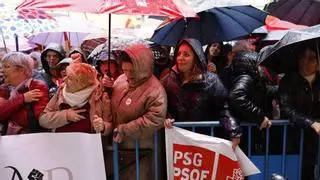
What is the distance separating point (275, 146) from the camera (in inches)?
177

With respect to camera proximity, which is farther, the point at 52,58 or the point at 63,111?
the point at 52,58

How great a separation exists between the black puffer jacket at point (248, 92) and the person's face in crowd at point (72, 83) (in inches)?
55.1

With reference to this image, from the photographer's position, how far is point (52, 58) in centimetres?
611

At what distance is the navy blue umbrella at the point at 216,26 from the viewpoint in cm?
541

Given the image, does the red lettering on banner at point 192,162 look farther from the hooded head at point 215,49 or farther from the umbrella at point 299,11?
the umbrella at point 299,11

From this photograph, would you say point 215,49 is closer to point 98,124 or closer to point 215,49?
point 215,49

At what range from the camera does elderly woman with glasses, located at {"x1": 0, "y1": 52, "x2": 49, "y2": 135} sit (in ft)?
13.4

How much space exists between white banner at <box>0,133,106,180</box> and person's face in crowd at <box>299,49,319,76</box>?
2.09m

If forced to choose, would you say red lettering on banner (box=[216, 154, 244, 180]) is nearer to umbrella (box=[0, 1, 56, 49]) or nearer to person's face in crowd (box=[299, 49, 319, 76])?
person's face in crowd (box=[299, 49, 319, 76])

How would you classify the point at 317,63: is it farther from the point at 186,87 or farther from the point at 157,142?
the point at 157,142

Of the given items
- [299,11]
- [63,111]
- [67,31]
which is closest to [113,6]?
[63,111]

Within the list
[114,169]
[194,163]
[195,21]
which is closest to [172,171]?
[194,163]

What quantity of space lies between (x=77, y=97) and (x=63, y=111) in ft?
0.59

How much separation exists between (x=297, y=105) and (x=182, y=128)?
112 cm
